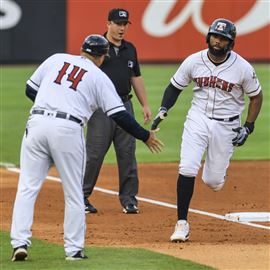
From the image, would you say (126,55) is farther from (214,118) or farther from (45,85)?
(45,85)

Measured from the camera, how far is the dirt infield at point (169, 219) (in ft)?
28.2

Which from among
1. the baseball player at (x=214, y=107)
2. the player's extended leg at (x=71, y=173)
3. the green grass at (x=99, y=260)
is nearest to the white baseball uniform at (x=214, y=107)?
the baseball player at (x=214, y=107)

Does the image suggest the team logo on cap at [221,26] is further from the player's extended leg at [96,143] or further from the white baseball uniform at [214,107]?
the player's extended leg at [96,143]

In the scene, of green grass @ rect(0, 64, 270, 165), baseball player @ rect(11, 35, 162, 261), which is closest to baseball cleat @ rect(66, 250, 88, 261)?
baseball player @ rect(11, 35, 162, 261)

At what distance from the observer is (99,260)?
7.99 meters

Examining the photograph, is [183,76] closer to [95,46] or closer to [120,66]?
[120,66]

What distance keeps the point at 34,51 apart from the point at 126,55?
17.0 metres

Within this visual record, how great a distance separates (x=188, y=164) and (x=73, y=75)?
5.75 feet

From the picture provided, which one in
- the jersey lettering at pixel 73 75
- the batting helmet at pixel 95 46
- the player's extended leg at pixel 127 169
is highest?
the batting helmet at pixel 95 46

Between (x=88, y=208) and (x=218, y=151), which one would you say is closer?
(x=218, y=151)

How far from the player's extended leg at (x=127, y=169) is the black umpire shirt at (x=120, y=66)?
0.22m

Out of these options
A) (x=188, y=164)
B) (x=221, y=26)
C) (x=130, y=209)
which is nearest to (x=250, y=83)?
(x=221, y=26)

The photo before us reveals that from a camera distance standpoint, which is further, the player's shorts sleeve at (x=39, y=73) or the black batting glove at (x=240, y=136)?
the black batting glove at (x=240, y=136)

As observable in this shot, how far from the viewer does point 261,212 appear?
10.8 m
